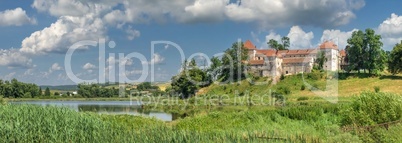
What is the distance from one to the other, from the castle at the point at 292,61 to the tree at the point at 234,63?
450 cm

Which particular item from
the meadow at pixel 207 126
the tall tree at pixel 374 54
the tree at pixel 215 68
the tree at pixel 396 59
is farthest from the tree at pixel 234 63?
the meadow at pixel 207 126

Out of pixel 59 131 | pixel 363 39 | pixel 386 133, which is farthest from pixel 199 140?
pixel 363 39

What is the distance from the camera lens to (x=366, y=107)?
46.3ft

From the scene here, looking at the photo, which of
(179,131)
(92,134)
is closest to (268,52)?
(179,131)

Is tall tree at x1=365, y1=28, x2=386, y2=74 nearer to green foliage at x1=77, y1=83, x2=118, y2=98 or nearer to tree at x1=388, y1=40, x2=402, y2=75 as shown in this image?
tree at x1=388, y1=40, x2=402, y2=75

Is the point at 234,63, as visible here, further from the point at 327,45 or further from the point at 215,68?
the point at 327,45

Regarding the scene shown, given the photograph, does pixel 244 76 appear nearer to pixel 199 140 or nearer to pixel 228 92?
pixel 228 92

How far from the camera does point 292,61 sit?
103562 mm

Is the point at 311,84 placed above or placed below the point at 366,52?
below

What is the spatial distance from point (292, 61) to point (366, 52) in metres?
24.6

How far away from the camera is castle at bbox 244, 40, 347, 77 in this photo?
100 meters

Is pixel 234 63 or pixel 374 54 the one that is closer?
pixel 374 54

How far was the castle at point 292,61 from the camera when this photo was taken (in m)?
100

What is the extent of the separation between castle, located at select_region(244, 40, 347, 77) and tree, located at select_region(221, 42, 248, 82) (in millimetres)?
4503
